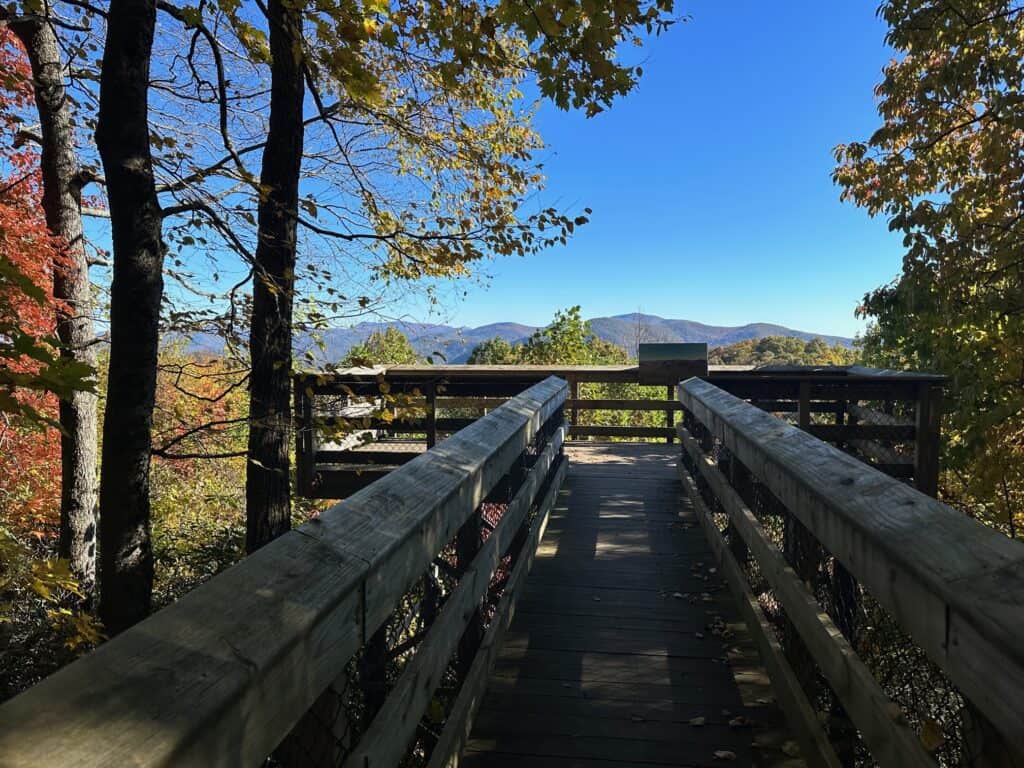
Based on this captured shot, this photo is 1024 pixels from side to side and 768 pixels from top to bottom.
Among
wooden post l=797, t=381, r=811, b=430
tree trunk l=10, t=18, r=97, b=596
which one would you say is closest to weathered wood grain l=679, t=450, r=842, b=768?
wooden post l=797, t=381, r=811, b=430

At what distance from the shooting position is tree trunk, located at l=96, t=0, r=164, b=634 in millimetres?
3223

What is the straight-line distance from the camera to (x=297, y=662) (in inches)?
37.7

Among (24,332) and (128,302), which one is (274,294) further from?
(24,332)

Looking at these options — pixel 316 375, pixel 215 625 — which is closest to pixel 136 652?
pixel 215 625

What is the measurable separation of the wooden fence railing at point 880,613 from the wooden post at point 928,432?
5.06 metres

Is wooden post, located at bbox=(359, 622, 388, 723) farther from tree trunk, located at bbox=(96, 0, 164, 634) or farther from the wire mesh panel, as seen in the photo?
tree trunk, located at bbox=(96, 0, 164, 634)

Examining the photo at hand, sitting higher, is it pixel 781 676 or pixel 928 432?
pixel 928 432

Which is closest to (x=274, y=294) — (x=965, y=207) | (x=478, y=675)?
(x=478, y=675)

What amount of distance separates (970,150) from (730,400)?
9.04 m

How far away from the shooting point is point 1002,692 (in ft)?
3.03

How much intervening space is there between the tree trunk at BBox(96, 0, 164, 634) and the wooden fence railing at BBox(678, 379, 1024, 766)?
317cm

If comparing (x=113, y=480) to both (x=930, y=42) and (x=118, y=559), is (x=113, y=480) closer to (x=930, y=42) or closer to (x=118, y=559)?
(x=118, y=559)

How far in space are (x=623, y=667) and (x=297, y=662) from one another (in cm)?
210

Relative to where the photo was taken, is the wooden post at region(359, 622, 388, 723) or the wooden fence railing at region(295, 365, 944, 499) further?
the wooden fence railing at region(295, 365, 944, 499)
